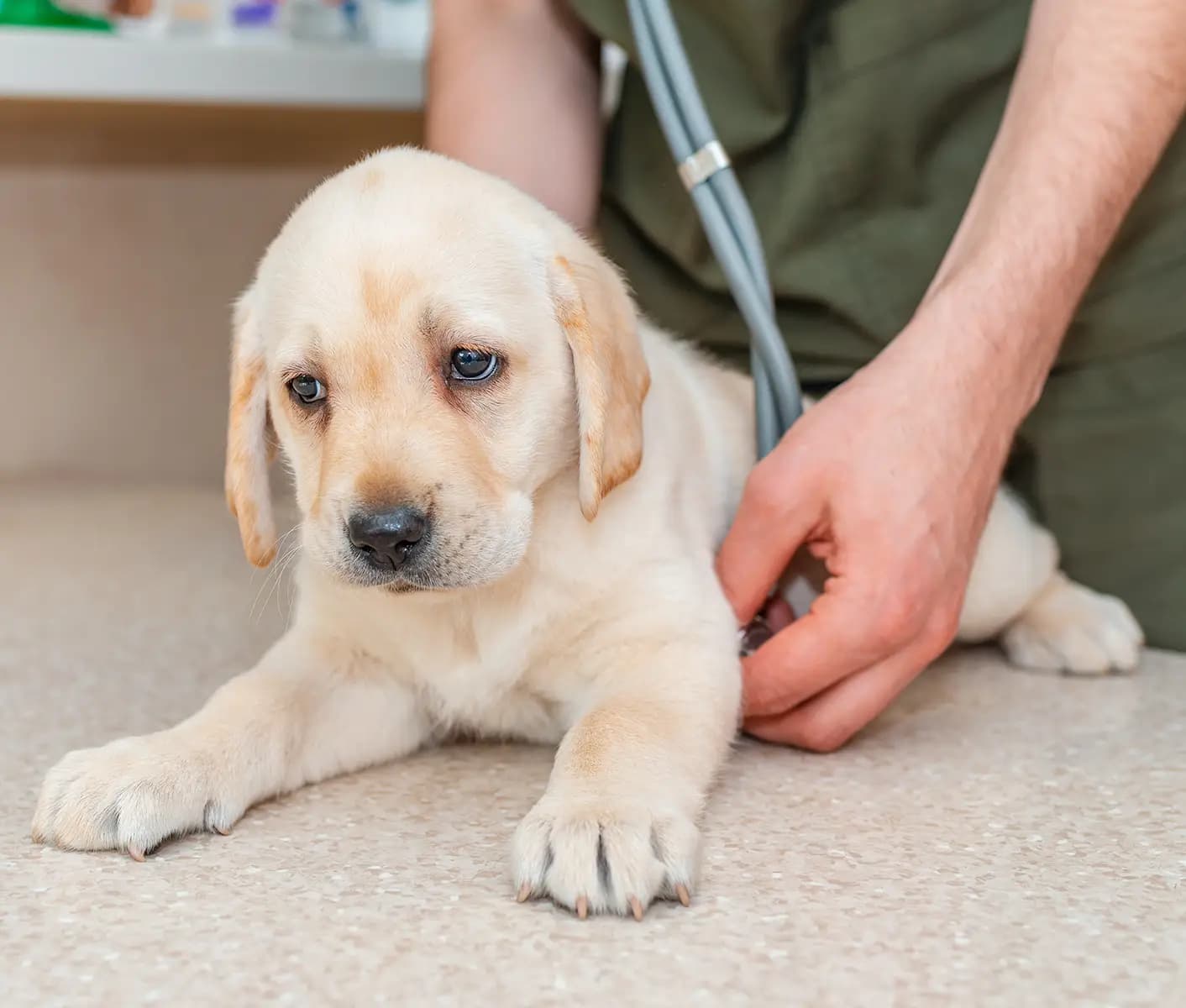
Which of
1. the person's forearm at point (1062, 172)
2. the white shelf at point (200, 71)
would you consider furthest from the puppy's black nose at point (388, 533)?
the white shelf at point (200, 71)

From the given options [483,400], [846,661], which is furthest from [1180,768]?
[483,400]

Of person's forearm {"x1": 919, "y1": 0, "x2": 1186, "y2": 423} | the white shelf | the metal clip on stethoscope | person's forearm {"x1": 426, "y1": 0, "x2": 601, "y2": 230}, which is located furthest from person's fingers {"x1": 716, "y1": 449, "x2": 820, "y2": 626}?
the white shelf

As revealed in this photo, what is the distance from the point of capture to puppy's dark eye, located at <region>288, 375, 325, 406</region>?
4.80 ft

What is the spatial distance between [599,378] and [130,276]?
306 centimetres

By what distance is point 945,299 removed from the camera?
1.64m

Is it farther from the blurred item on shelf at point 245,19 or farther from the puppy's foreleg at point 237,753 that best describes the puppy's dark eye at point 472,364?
the blurred item on shelf at point 245,19

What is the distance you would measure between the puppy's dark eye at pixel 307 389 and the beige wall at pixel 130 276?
102 inches

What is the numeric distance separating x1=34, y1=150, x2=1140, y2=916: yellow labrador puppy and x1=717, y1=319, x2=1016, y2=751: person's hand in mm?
81

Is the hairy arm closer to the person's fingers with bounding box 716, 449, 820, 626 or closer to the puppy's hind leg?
the person's fingers with bounding box 716, 449, 820, 626

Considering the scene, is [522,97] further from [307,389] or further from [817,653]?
[817,653]

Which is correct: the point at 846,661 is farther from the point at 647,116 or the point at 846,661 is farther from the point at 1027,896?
the point at 647,116

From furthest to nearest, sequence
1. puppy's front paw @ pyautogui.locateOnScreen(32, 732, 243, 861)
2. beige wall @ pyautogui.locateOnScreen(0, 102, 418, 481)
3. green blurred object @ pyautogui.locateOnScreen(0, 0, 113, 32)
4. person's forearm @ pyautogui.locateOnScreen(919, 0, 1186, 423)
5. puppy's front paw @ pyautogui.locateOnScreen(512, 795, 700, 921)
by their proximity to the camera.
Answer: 1. beige wall @ pyautogui.locateOnScreen(0, 102, 418, 481)
2. green blurred object @ pyautogui.locateOnScreen(0, 0, 113, 32)
3. person's forearm @ pyautogui.locateOnScreen(919, 0, 1186, 423)
4. puppy's front paw @ pyautogui.locateOnScreen(32, 732, 243, 861)
5. puppy's front paw @ pyautogui.locateOnScreen(512, 795, 700, 921)

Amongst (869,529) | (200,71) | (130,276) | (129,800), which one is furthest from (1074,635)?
(130,276)

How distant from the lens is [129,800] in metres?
1.28
